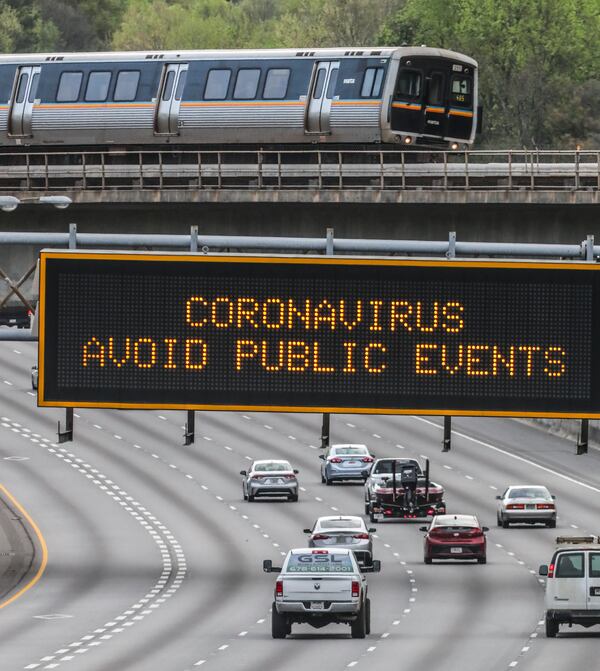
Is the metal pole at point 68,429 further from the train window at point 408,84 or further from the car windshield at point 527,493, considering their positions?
the car windshield at point 527,493

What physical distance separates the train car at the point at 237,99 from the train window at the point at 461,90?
0.04m

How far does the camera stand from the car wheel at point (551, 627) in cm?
4334

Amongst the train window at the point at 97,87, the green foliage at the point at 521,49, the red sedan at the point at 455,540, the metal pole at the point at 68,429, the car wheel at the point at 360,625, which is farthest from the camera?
the green foliage at the point at 521,49

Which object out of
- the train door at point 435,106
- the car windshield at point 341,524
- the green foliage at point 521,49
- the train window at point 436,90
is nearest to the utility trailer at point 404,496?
the car windshield at point 341,524

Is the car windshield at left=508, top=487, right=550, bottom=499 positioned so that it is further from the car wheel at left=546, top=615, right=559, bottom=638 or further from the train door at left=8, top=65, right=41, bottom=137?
the car wheel at left=546, top=615, right=559, bottom=638

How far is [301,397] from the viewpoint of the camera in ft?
85.7

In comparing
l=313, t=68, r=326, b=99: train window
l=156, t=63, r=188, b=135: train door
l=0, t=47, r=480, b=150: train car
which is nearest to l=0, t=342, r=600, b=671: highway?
l=0, t=47, r=480, b=150: train car

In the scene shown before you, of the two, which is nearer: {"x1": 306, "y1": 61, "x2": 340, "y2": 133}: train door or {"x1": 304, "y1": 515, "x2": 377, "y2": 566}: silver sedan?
{"x1": 306, "y1": 61, "x2": 340, "y2": 133}: train door

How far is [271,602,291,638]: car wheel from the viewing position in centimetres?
4372

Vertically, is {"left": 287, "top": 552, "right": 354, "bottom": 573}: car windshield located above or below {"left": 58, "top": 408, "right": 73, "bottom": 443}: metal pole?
below

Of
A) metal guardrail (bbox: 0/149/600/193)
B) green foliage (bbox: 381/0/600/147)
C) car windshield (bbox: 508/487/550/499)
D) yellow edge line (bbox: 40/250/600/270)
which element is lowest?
car windshield (bbox: 508/487/550/499)

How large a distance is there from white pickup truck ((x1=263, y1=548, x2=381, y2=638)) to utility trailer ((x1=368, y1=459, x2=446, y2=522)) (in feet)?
88.0

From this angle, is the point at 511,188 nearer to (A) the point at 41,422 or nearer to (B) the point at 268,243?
(B) the point at 268,243

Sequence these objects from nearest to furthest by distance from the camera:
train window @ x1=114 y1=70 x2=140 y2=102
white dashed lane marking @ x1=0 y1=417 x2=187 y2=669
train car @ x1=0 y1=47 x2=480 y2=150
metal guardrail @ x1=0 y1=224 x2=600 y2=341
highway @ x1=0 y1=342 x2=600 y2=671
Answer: metal guardrail @ x1=0 y1=224 x2=600 y2=341 → highway @ x1=0 y1=342 x2=600 y2=671 → white dashed lane marking @ x1=0 y1=417 x2=187 y2=669 → train car @ x1=0 y1=47 x2=480 y2=150 → train window @ x1=114 y1=70 x2=140 y2=102
